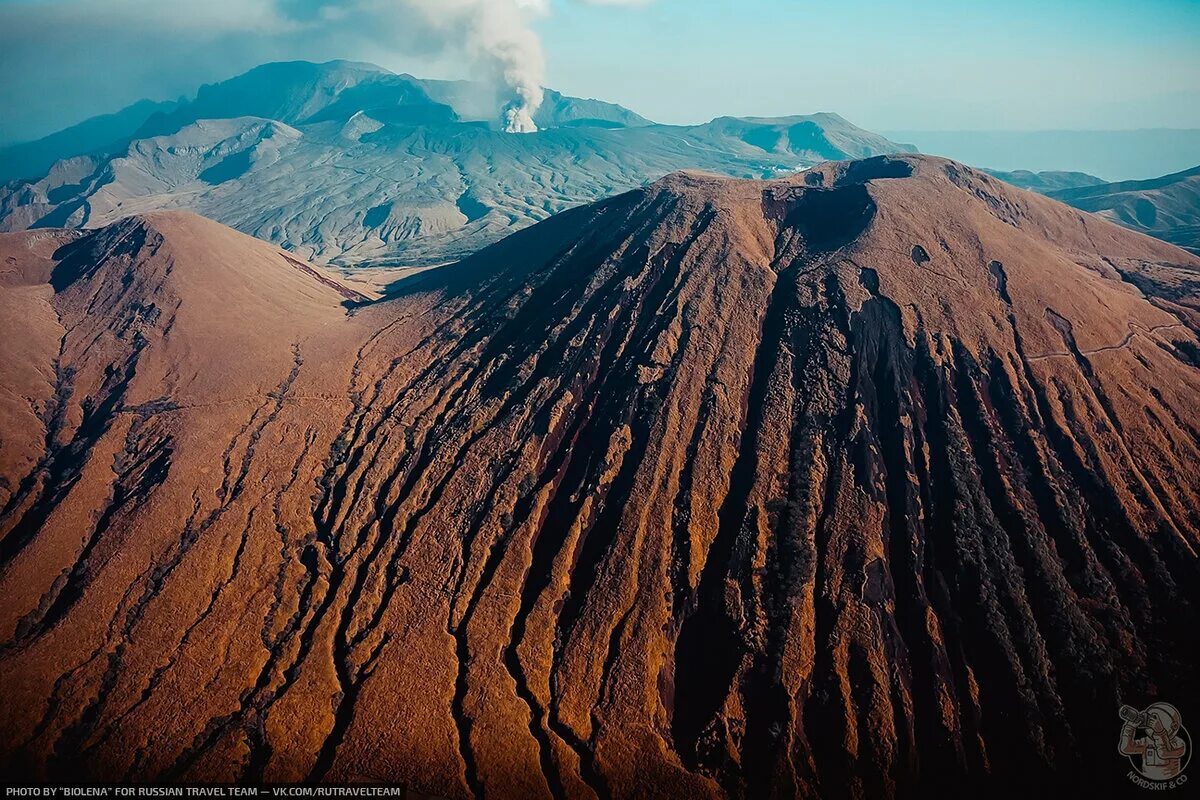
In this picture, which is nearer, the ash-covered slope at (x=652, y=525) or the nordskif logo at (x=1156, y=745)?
the nordskif logo at (x=1156, y=745)

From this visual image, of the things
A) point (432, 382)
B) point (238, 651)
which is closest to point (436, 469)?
point (432, 382)

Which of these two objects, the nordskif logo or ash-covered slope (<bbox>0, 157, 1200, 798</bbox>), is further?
ash-covered slope (<bbox>0, 157, 1200, 798</bbox>)

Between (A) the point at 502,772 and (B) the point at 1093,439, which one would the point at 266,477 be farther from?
(B) the point at 1093,439

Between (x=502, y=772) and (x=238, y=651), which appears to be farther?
(x=238, y=651)

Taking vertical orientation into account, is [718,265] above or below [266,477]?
above
